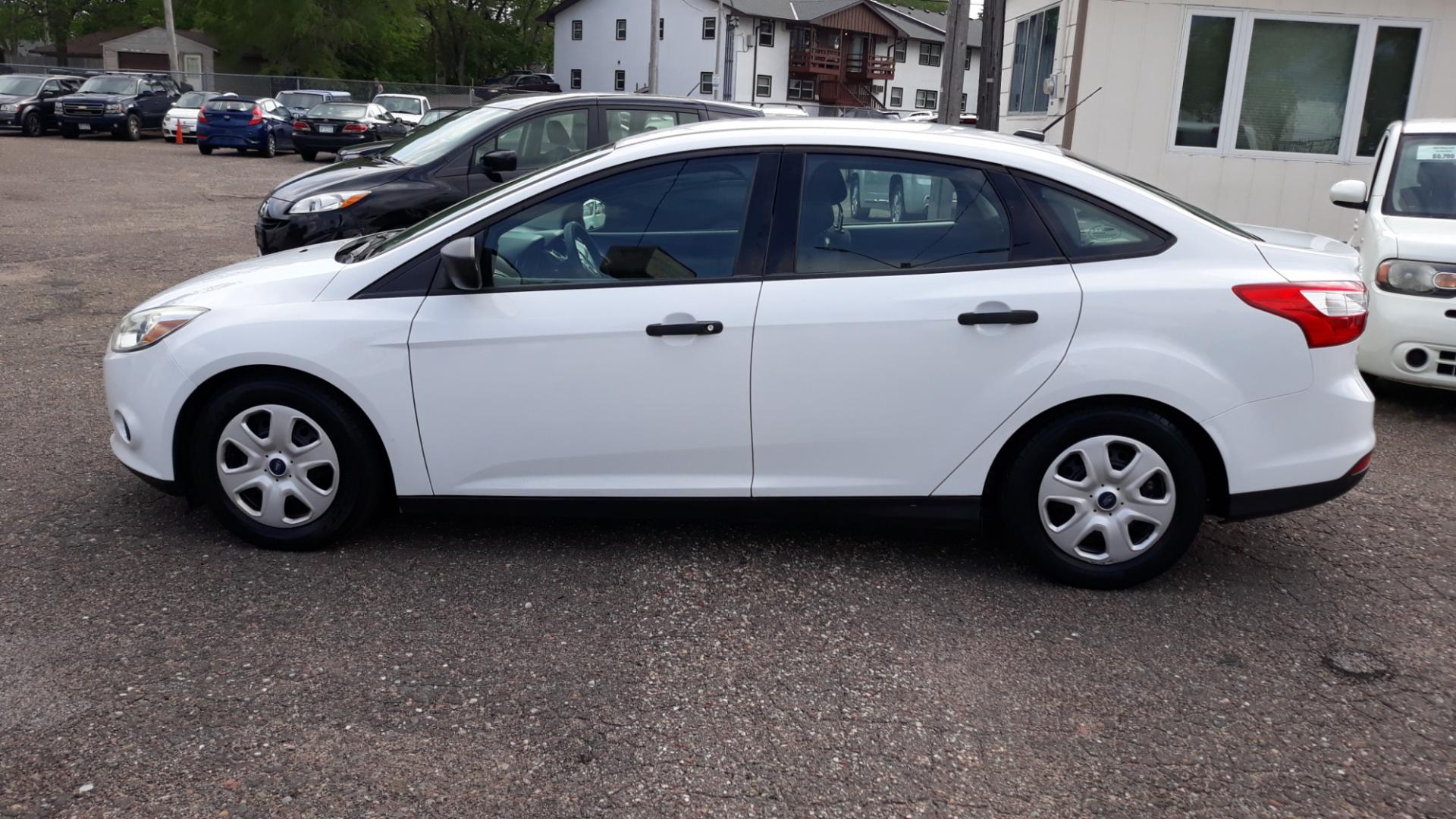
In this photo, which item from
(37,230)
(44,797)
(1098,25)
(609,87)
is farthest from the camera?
(609,87)

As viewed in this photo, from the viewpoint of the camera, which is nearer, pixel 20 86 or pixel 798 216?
pixel 798 216

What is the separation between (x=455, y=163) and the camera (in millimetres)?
9414

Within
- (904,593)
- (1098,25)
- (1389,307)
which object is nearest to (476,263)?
(904,593)

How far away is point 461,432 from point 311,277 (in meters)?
0.82

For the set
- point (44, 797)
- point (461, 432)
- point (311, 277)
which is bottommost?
point (44, 797)

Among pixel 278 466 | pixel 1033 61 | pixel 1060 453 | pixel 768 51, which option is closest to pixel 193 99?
pixel 1033 61

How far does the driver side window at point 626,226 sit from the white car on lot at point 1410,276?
3.92 meters

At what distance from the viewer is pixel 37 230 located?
13.4m

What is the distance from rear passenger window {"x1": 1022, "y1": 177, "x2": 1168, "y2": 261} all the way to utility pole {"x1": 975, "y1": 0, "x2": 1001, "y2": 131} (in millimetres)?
6300

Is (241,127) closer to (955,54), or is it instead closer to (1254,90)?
(955,54)

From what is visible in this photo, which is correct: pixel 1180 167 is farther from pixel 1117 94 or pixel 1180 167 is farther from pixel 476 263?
pixel 476 263

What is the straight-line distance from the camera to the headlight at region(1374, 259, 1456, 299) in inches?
266

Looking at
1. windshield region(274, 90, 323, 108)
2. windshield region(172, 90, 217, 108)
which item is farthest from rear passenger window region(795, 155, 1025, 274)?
windshield region(172, 90, 217, 108)

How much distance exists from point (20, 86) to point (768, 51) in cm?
4091
